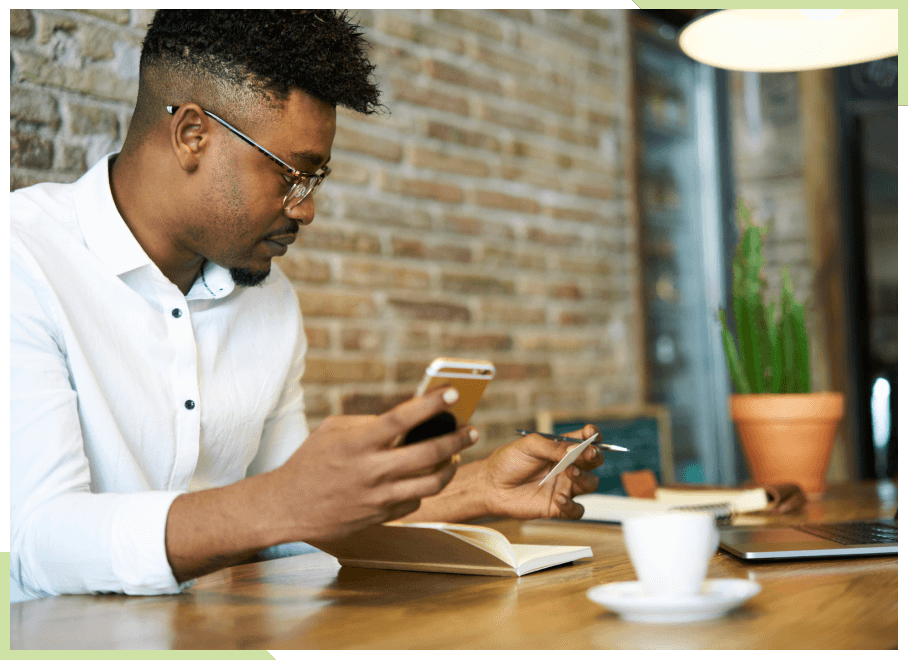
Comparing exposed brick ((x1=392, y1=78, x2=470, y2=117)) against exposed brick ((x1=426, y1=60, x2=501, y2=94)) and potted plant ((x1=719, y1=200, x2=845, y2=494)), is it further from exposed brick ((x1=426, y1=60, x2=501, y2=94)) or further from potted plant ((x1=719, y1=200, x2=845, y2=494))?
potted plant ((x1=719, y1=200, x2=845, y2=494))

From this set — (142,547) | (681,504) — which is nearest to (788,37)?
(681,504)

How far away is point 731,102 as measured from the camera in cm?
385

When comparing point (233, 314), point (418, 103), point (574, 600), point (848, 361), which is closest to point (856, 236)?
point (848, 361)

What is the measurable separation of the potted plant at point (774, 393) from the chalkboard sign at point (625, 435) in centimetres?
38

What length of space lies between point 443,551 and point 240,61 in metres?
0.83

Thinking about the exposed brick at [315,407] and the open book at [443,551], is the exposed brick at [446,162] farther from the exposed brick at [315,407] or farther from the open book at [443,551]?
the open book at [443,551]

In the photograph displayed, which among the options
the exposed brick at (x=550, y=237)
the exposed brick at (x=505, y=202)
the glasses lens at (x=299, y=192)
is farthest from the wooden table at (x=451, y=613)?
the exposed brick at (x=550, y=237)

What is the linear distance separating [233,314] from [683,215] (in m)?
2.70

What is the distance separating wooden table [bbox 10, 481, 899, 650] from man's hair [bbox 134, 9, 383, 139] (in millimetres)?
746

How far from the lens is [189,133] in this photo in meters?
1.35

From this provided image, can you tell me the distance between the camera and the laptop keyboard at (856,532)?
3.79ft

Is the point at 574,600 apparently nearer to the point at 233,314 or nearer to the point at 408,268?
the point at 233,314

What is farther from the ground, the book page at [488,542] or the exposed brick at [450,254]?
the exposed brick at [450,254]

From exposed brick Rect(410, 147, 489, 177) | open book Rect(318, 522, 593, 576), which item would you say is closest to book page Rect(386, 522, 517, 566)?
open book Rect(318, 522, 593, 576)
